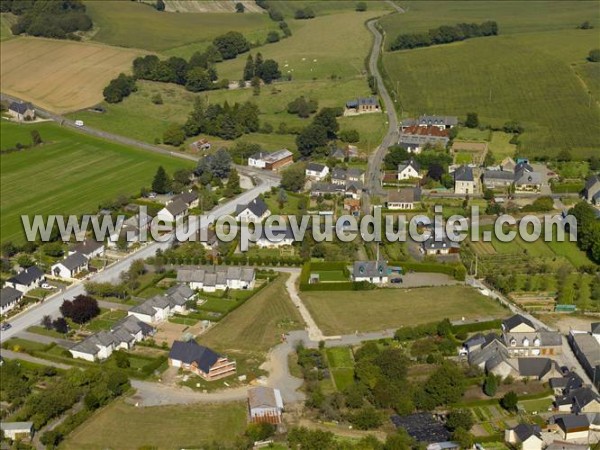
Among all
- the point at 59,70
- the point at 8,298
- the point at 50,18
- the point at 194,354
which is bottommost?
the point at 8,298

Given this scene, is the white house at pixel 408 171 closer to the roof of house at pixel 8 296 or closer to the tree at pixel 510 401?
the roof of house at pixel 8 296

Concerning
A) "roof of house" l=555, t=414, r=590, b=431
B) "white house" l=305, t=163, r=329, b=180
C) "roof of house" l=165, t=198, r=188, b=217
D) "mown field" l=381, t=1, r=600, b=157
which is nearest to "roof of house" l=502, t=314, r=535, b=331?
"roof of house" l=555, t=414, r=590, b=431

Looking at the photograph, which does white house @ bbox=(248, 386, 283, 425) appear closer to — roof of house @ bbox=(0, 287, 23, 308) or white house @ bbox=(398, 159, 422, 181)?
roof of house @ bbox=(0, 287, 23, 308)

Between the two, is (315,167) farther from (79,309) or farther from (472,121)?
(79,309)

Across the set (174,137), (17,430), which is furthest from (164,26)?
(17,430)

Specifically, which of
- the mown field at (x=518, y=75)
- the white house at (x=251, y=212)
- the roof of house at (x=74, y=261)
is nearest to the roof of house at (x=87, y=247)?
the roof of house at (x=74, y=261)

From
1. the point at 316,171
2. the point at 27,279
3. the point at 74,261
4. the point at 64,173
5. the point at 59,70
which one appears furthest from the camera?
the point at 59,70
